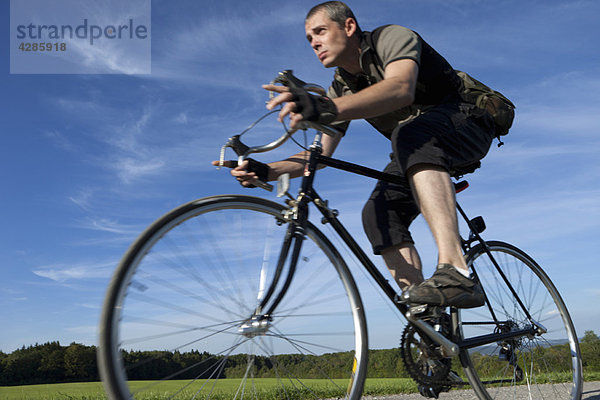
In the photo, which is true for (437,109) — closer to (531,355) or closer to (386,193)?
(386,193)

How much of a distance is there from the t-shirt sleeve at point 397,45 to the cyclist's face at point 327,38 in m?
0.25

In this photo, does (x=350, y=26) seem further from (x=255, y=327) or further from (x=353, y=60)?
(x=255, y=327)

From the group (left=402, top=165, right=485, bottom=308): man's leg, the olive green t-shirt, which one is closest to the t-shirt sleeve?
the olive green t-shirt

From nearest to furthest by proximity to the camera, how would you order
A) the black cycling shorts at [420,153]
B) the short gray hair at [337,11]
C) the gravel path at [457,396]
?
1. the black cycling shorts at [420,153]
2. the short gray hair at [337,11]
3. the gravel path at [457,396]

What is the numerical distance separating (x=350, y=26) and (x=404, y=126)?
0.67 metres

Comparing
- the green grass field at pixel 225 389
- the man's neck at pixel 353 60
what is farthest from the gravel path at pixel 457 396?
Answer: the man's neck at pixel 353 60

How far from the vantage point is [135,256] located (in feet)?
5.69

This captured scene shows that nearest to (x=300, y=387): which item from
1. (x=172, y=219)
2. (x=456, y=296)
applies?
(x=456, y=296)

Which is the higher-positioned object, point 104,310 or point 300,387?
point 104,310

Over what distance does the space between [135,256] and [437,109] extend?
1.90 metres

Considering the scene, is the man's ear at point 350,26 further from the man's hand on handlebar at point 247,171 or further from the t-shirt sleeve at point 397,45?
the man's hand on handlebar at point 247,171

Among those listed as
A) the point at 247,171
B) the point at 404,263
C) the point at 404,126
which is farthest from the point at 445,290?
the point at 247,171

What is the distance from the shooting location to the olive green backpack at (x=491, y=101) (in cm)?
298

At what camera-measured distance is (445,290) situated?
7.83 ft
